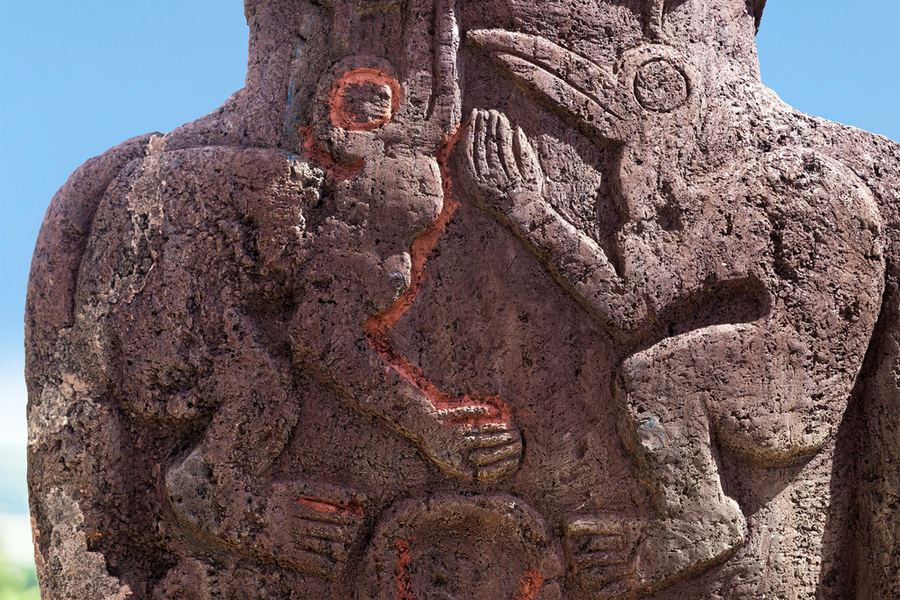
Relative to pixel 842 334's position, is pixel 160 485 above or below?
below

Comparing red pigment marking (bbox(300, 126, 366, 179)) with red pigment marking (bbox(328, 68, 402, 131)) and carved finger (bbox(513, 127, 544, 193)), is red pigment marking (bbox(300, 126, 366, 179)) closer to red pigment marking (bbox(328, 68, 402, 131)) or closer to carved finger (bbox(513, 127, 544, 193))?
red pigment marking (bbox(328, 68, 402, 131))

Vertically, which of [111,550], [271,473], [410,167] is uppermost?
[410,167]

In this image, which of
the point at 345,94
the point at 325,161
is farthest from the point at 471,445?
the point at 345,94

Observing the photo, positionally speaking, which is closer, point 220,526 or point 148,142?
point 220,526

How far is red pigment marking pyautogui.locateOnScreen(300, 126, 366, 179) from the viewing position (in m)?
2.12

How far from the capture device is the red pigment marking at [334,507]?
204 cm

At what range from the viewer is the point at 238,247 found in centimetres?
212

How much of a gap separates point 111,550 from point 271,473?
494 mm

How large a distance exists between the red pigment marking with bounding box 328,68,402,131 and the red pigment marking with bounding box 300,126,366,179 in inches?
3.0

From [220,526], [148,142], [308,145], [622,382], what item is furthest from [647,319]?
[148,142]

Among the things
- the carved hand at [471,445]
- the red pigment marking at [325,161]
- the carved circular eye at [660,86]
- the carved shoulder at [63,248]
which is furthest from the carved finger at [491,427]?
the carved shoulder at [63,248]

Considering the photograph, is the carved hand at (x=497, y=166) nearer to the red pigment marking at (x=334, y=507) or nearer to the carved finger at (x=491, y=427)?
the carved finger at (x=491, y=427)

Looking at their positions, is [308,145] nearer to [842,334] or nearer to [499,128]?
[499,128]

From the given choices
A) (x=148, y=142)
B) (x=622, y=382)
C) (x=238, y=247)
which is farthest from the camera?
(x=148, y=142)
